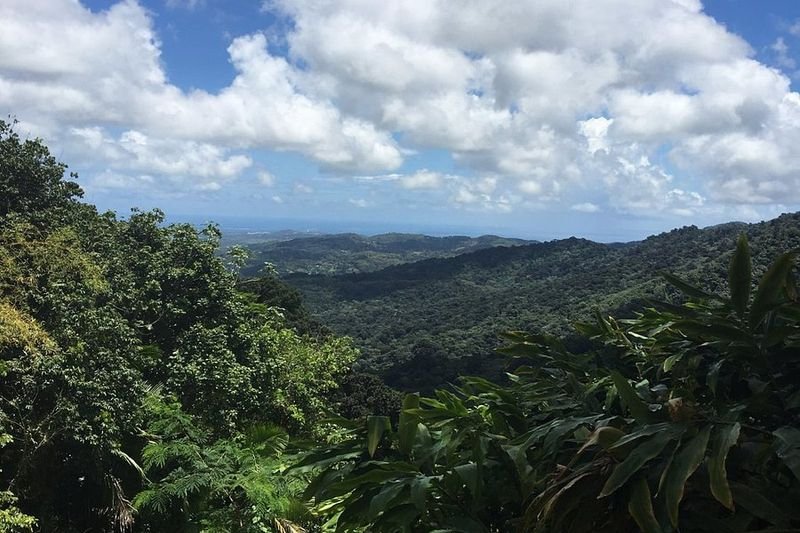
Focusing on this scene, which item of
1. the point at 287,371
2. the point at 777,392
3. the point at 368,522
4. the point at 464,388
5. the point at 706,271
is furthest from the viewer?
the point at 706,271

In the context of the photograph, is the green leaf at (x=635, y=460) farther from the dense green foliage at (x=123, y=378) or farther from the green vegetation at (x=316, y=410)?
the dense green foliage at (x=123, y=378)

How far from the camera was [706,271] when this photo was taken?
3962cm

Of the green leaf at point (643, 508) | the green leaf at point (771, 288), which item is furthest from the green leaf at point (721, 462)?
the green leaf at point (771, 288)

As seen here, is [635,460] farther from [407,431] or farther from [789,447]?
[407,431]

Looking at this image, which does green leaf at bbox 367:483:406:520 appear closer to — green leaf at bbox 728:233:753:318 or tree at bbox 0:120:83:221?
green leaf at bbox 728:233:753:318

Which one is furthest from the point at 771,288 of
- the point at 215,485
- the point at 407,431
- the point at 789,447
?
the point at 215,485

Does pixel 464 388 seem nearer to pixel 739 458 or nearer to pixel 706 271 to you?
pixel 739 458

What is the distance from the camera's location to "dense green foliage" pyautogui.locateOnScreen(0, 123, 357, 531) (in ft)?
24.7

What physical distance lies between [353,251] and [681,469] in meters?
156

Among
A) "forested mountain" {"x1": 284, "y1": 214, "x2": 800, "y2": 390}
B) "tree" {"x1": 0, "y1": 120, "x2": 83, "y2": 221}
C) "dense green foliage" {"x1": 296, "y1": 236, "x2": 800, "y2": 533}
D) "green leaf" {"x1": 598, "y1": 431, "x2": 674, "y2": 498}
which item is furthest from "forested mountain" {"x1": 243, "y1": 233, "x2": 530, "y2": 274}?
"green leaf" {"x1": 598, "y1": 431, "x2": 674, "y2": 498}

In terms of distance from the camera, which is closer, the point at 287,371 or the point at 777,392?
the point at 777,392

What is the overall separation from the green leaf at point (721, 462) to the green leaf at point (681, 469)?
0.06 feet

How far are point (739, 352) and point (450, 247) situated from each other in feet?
561

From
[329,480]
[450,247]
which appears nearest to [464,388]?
[329,480]
